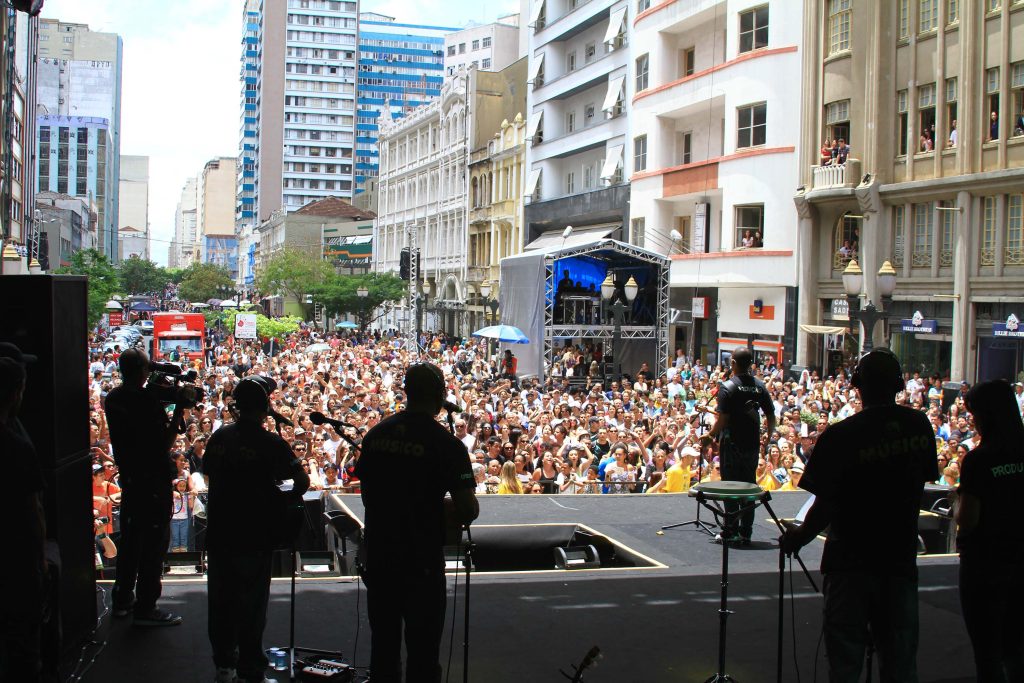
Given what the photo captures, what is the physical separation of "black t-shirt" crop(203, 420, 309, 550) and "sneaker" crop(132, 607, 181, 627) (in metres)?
1.04

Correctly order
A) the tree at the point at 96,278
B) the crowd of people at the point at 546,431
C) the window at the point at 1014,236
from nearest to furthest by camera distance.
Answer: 1. the crowd of people at the point at 546,431
2. the window at the point at 1014,236
3. the tree at the point at 96,278

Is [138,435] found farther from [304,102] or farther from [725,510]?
[304,102]

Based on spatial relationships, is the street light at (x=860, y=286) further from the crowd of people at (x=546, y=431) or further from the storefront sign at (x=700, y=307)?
the storefront sign at (x=700, y=307)

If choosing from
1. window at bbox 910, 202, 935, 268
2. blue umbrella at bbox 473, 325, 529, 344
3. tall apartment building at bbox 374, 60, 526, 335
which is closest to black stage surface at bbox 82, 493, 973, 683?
blue umbrella at bbox 473, 325, 529, 344

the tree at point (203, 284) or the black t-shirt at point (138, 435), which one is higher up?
the tree at point (203, 284)

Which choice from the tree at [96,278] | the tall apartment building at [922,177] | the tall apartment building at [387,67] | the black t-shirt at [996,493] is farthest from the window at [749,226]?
the tall apartment building at [387,67]

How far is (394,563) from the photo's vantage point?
4.68 metres

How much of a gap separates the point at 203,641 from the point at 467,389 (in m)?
16.3

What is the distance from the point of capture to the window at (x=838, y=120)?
2975 centimetres

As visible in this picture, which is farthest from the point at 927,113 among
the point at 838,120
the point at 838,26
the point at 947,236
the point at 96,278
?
the point at 96,278

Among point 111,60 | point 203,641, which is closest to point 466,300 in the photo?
point 203,641

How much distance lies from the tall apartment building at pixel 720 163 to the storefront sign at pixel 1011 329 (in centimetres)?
689

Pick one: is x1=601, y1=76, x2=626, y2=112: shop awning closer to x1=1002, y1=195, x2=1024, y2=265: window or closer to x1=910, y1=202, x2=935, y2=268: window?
x1=910, y1=202, x2=935, y2=268: window

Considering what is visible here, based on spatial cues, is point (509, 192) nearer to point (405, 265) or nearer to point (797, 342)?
point (405, 265)
